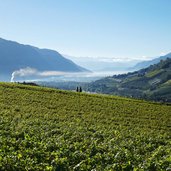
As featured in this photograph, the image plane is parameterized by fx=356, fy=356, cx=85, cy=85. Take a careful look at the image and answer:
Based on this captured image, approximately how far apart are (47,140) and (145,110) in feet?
144

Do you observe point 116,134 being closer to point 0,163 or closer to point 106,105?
point 0,163

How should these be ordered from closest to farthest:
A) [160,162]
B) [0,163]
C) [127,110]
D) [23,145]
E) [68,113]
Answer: [0,163] → [160,162] → [23,145] → [68,113] → [127,110]

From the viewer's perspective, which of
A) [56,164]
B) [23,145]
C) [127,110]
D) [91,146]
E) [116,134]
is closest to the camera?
[56,164]

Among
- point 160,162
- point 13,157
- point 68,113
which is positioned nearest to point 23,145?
point 13,157

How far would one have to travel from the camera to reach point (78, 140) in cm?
3166

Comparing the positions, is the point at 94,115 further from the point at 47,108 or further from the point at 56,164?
the point at 56,164

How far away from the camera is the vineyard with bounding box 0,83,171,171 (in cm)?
2186

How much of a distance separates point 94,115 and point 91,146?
26907 millimetres

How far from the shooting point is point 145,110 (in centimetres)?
7006

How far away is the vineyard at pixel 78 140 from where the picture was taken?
2186 centimetres

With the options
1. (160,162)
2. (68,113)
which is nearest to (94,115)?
(68,113)

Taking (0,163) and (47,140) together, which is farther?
(47,140)

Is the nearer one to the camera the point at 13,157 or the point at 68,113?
the point at 13,157

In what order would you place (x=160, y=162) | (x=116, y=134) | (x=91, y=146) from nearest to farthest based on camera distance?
(x=160, y=162)
(x=91, y=146)
(x=116, y=134)
